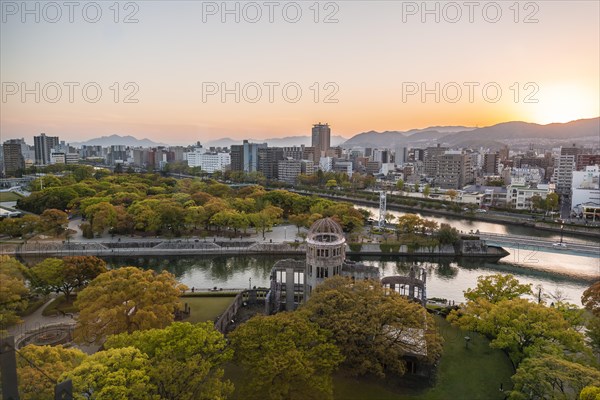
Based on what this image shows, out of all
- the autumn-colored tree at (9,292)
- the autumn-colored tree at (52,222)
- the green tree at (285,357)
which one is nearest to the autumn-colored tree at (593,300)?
the green tree at (285,357)

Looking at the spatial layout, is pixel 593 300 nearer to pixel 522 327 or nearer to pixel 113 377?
pixel 522 327

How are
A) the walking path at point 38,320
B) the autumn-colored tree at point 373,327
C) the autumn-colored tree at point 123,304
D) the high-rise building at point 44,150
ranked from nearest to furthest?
the autumn-colored tree at point 373,327
the autumn-colored tree at point 123,304
the walking path at point 38,320
the high-rise building at point 44,150

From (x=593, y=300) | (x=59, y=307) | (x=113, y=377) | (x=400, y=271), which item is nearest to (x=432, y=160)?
(x=400, y=271)

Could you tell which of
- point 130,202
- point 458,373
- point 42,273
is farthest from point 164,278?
point 130,202

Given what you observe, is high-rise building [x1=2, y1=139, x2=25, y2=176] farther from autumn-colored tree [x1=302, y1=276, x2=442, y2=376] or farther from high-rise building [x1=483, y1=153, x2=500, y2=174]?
high-rise building [x1=483, y1=153, x2=500, y2=174]

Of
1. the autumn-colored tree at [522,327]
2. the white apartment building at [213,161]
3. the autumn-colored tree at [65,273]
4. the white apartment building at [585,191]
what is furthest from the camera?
the white apartment building at [213,161]

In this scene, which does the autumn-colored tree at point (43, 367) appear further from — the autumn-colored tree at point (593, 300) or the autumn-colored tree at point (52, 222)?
the autumn-colored tree at point (52, 222)

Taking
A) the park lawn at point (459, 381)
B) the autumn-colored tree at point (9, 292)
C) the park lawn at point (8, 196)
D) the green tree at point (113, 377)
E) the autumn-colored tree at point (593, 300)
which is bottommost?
the park lawn at point (459, 381)

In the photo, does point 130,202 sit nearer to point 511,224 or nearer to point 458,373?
point 458,373

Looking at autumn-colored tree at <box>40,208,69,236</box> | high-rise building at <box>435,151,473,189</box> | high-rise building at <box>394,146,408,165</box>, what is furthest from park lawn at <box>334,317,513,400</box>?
high-rise building at <box>394,146,408,165</box>
